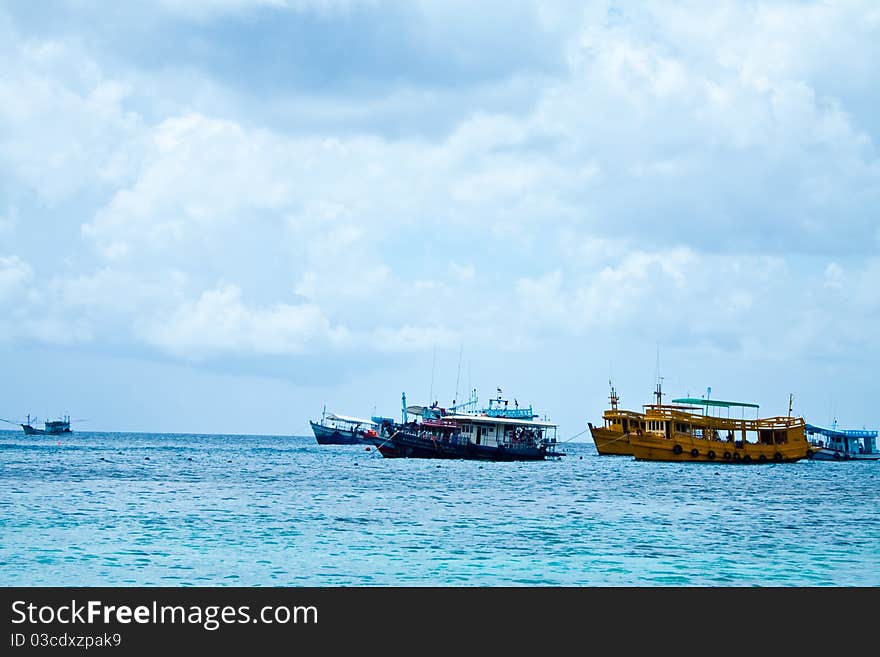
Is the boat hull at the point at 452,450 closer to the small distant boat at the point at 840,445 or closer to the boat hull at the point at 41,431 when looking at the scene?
the small distant boat at the point at 840,445

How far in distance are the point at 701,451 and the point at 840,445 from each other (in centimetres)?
3212

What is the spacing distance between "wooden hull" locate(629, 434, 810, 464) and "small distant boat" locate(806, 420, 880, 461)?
75.5 ft

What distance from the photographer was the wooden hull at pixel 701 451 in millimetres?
82500

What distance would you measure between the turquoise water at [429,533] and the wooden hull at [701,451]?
23537 millimetres

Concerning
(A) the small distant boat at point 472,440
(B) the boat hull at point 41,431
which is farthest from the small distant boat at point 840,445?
(B) the boat hull at point 41,431

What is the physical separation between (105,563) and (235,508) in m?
15.3

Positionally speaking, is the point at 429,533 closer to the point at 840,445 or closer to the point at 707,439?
the point at 707,439

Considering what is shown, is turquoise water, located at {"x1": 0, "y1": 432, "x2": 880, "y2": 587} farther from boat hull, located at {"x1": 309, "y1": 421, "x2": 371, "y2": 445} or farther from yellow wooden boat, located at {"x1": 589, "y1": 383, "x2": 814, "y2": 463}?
boat hull, located at {"x1": 309, "y1": 421, "x2": 371, "y2": 445}

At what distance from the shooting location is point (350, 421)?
144250 mm

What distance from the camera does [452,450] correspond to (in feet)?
269

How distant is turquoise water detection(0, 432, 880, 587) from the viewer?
79.0 ft

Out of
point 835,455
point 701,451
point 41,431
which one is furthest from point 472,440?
point 41,431

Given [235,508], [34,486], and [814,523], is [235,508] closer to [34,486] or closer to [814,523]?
[34,486]
